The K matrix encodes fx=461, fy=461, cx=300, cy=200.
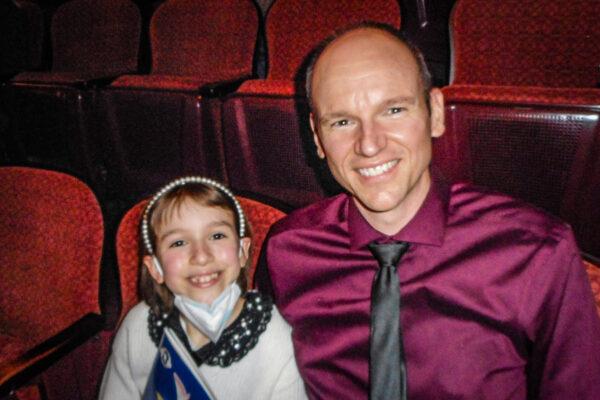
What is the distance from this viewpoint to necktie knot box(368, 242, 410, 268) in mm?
833

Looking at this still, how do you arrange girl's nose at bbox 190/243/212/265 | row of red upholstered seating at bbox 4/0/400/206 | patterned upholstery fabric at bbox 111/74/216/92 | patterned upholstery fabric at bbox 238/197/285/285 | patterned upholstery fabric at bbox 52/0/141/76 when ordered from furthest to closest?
patterned upholstery fabric at bbox 52/0/141/76 → patterned upholstery fabric at bbox 111/74/216/92 → row of red upholstered seating at bbox 4/0/400/206 → patterned upholstery fabric at bbox 238/197/285/285 → girl's nose at bbox 190/243/212/265

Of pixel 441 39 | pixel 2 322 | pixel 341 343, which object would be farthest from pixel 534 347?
pixel 441 39

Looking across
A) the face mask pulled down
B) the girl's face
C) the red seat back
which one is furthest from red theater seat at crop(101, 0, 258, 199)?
the face mask pulled down

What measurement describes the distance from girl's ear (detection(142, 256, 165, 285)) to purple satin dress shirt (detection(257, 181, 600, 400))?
0.32 meters

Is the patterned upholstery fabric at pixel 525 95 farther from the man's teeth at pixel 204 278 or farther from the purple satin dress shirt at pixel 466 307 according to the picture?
the man's teeth at pixel 204 278

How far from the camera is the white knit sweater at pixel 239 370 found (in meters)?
0.92

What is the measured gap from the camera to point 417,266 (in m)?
0.84

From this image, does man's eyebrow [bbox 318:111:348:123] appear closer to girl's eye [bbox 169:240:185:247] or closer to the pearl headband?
the pearl headband

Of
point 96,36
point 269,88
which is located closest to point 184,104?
point 269,88

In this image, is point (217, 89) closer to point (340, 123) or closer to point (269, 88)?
point (269, 88)

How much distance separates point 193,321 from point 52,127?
1.47 metres

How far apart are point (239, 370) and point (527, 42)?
1811 millimetres

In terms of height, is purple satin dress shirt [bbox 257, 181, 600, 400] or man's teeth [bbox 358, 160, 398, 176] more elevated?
man's teeth [bbox 358, 160, 398, 176]

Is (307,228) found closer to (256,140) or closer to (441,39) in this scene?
(256,140)
